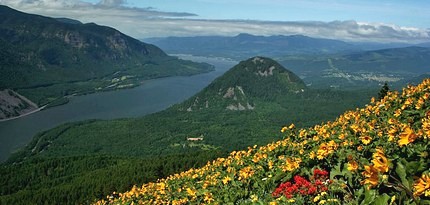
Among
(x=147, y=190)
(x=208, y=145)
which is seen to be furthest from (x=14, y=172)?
(x=147, y=190)

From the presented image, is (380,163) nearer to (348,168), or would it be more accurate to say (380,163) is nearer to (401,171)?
(348,168)

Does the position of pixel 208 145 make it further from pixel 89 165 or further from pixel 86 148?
pixel 89 165

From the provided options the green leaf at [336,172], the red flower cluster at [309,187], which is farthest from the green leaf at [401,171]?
the green leaf at [336,172]

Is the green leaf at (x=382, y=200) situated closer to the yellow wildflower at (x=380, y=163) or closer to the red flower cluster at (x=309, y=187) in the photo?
the yellow wildflower at (x=380, y=163)

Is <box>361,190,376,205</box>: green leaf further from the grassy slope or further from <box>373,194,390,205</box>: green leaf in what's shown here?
<box>373,194,390,205</box>: green leaf

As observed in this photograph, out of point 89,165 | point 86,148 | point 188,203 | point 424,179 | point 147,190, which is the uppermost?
point 424,179

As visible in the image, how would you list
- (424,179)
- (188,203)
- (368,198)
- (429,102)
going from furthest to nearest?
(429,102) < (188,203) < (368,198) < (424,179)

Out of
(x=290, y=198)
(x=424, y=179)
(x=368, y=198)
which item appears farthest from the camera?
(x=290, y=198)
